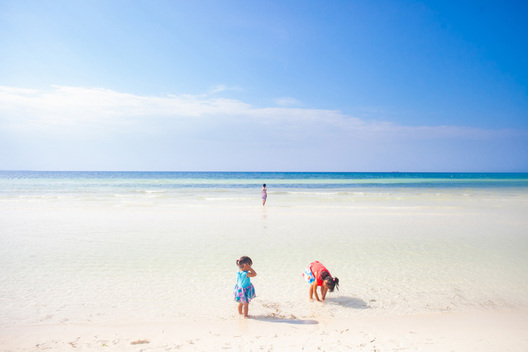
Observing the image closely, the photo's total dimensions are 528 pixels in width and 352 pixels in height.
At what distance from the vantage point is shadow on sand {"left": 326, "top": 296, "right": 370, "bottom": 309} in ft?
19.1

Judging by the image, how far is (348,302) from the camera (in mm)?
5984

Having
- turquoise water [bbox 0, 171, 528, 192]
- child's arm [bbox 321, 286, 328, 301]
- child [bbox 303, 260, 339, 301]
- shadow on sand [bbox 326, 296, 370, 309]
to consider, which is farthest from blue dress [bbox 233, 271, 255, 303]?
turquoise water [bbox 0, 171, 528, 192]

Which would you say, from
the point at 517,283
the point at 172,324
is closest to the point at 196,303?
the point at 172,324

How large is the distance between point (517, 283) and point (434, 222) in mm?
8261

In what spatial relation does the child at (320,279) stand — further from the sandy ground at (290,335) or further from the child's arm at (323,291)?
the sandy ground at (290,335)

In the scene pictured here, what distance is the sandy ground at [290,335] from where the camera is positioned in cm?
437

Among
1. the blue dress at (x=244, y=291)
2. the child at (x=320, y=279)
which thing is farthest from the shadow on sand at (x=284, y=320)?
the child at (x=320, y=279)

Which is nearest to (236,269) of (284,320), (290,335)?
(284,320)

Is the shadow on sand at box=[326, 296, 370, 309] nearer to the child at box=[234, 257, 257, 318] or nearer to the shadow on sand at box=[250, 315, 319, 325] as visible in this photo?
the shadow on sand at box=[250, 315, 319, 325]

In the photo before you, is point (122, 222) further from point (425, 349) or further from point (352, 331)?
point (425, 349)

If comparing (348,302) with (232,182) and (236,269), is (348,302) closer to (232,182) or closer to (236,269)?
(236,269)

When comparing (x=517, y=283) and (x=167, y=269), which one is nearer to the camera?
(x=517, y=283)

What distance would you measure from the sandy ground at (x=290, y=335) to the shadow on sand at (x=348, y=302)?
1.42 feet

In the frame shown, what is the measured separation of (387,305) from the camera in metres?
5.85
